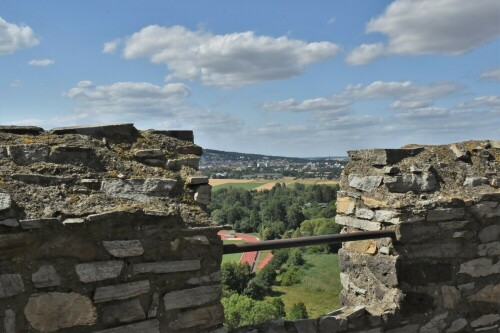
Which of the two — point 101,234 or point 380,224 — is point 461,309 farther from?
point 101,234

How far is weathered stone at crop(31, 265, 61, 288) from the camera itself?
254 centimetres

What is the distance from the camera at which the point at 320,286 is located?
26.7 m

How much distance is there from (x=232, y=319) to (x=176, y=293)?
19.5m

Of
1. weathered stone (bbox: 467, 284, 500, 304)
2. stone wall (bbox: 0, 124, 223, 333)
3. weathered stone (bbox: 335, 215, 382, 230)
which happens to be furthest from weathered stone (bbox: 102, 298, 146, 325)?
weathered stone (bbox: 467, 284, 500, 304)

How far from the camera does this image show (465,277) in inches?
164

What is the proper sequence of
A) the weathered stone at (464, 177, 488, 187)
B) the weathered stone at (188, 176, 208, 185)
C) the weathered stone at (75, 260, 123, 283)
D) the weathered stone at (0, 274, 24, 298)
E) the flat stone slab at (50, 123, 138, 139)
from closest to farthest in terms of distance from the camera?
the weathered stone at (0, 274, 24, 298)
the weathered stone at (75, 260, 123, 283)
the flat stone slab at (50, 123, 138, 139)
the weathered stone at (188, 176, 208, 185)
the weathered stone at (464, 177, 488, 187)

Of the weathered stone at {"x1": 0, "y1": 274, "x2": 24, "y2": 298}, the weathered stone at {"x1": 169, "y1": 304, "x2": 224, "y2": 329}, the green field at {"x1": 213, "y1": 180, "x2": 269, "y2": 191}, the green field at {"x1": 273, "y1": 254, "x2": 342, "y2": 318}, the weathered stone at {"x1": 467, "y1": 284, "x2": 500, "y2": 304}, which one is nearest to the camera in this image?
the weathered stone at {"x1": 0, "y1": 274, "x2": 24, "y2": 298}

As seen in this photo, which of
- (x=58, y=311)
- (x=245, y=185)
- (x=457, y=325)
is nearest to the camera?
(x=58, y=311)

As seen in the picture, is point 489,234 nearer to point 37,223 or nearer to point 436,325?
point 436,325

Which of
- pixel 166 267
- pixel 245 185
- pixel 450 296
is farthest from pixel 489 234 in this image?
pixel 245 185

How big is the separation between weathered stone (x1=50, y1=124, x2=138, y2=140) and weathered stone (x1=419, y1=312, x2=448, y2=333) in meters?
3.01

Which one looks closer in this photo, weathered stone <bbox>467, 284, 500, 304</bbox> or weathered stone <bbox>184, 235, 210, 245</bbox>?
weathered stone <bbox>184, 235, 210, 245</bbox>

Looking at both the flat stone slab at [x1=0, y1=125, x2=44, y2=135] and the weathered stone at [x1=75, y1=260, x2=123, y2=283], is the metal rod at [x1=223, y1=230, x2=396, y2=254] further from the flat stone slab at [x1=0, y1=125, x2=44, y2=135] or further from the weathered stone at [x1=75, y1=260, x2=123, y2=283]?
the flat stone slab at [x1=0, y1=125, x2=44, y2=135]

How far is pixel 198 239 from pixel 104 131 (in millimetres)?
1051
